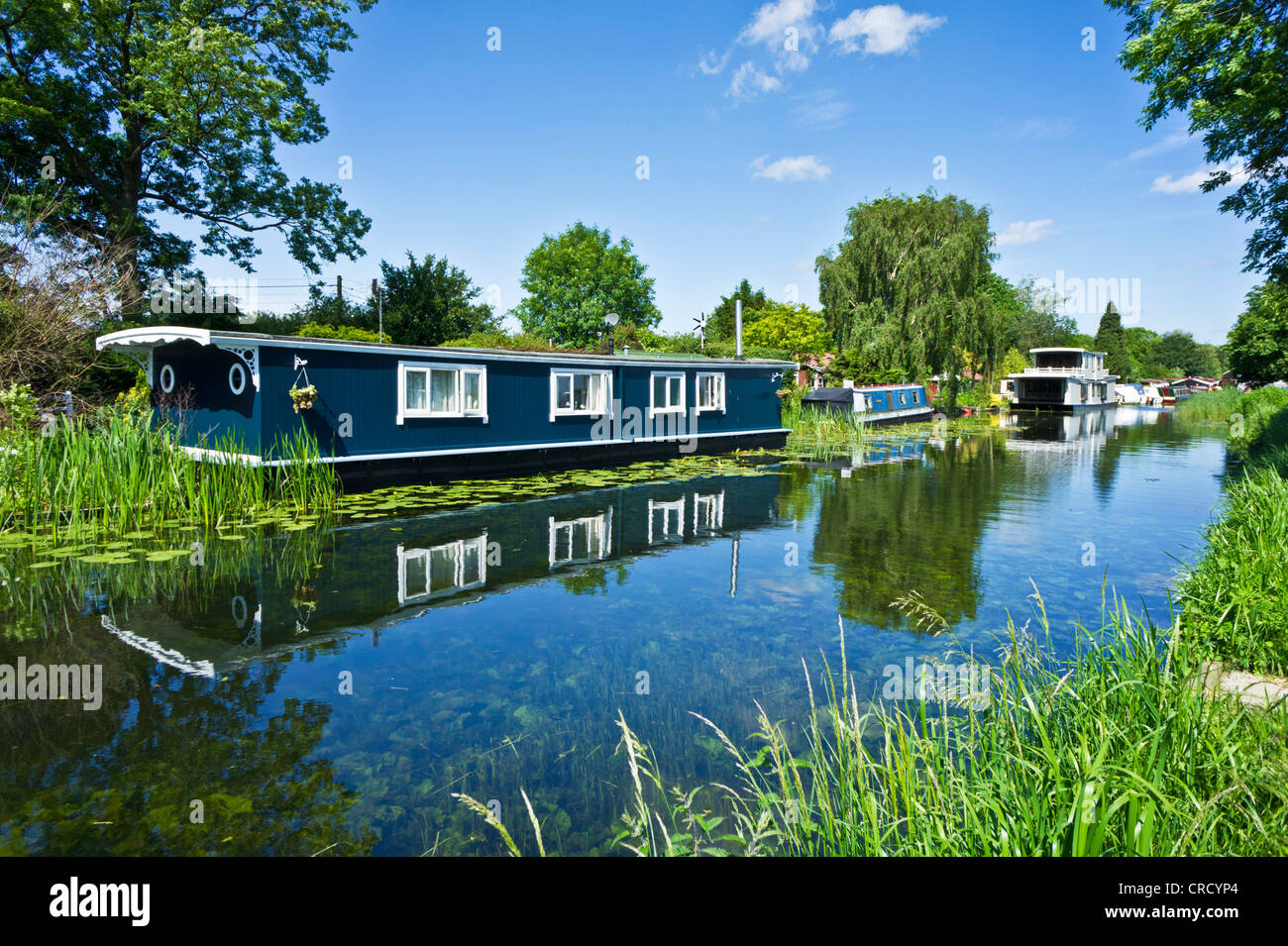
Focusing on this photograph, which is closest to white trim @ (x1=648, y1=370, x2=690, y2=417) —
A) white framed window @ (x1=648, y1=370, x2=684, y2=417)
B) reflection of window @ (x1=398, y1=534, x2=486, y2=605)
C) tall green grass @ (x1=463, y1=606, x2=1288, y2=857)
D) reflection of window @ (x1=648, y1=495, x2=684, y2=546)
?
white framed window @ (x1=648, y1=370, x2=684, y2=417)

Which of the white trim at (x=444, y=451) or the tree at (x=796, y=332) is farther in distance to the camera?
the tree at (x=796, y=332)

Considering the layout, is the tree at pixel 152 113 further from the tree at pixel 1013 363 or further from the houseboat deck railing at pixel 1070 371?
the tree at pixel 1013 363

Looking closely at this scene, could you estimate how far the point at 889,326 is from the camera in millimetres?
33000

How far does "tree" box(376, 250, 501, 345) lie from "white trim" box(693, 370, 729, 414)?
15.4 metres

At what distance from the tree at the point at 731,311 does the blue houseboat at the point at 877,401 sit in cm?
2196

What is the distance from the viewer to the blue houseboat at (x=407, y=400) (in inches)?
455

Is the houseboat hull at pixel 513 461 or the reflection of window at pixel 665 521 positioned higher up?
the houseboat hull at pixel 513 461

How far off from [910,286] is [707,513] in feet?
90.8

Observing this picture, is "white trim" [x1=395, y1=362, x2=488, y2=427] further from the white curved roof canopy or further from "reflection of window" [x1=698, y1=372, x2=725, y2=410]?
"reflection of window" [x1=698, y1=372, x2=725, y2=410]

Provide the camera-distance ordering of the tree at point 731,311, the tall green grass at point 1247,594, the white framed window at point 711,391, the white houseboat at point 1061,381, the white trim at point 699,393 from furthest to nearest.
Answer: the tree at point 731,311 < the white houseboat at point 1061,381 < the white framed window at point 711,391 < the white trim at point 699,393 < the tall green grass at point 1247,594

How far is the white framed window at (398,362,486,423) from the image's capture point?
13.1 meters

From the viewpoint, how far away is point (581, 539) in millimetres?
9219

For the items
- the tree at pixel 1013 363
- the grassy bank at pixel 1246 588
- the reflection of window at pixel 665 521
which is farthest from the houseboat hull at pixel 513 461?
the tree at pixel 1013 363
